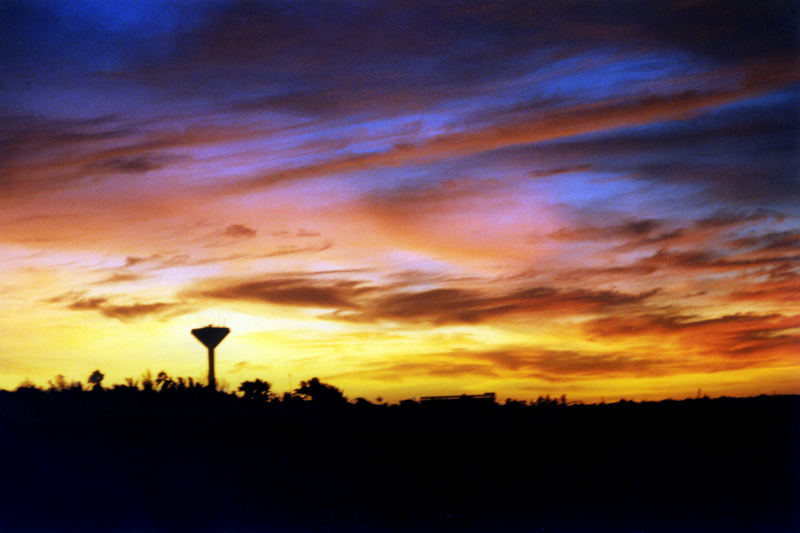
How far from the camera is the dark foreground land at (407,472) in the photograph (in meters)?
15.5

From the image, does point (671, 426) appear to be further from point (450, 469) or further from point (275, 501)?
point (275, 501)

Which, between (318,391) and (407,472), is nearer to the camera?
(407,472)

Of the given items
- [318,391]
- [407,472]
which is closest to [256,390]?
[318,391]

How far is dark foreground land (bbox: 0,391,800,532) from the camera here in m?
15.5

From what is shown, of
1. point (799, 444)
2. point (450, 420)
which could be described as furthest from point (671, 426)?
point (450, 420)

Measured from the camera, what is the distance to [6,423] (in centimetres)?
1988

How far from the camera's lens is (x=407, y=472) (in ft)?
57.0

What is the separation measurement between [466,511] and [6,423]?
1007 cm

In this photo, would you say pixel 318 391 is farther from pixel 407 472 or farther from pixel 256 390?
pixel 407 472

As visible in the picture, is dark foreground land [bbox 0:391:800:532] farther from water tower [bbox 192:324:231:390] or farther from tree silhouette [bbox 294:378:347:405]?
water tower [bbox 192:324:231:390]

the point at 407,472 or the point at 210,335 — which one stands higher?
the point at 210,335

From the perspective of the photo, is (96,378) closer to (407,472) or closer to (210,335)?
(210,335)

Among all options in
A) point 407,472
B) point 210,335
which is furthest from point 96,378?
point 407,472

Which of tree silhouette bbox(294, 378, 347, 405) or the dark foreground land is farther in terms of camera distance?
tree silhouette bbox(294, 378, 347, 405)
